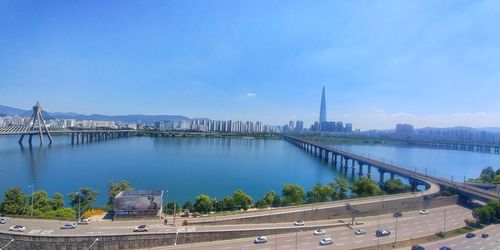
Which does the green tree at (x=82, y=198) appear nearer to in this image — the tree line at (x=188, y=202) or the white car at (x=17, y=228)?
the tree line at (x=188, y=202)

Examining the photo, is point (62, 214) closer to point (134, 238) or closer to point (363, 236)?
point (134, 238)

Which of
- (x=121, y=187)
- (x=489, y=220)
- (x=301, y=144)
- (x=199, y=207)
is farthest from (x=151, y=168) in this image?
(x=301, y=144)

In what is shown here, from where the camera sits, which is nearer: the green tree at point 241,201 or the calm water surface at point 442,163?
the green tree at point 241,201

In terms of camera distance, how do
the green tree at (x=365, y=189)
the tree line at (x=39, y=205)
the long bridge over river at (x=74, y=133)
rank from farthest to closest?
1. the long bridge over river at (x=74, y=133)
2. the green tree at (x=365, y=189)
3. the tree line at (x=39, y=205)

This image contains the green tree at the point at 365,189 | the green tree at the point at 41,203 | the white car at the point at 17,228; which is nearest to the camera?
the white car at the point at 17,228

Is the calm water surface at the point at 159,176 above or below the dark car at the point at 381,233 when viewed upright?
below

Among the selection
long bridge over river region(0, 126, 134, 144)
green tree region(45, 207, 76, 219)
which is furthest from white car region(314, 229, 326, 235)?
long bridge over river region(0, 126, 134, 144)

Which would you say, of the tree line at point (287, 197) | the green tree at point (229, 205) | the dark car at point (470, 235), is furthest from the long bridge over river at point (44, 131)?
the dark car at point (470, 235)
